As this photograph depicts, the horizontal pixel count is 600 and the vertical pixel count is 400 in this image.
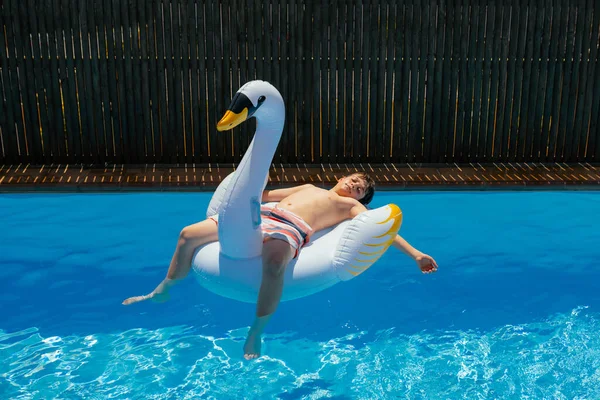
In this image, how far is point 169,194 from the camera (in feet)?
22.4

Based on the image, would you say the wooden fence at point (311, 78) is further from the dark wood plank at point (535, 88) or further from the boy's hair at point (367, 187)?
the boy's hair at point (367, 187)

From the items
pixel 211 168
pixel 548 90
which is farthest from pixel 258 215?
pixel 548 90

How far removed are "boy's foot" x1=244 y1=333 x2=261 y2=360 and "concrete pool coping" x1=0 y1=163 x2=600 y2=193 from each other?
3016 millimetres

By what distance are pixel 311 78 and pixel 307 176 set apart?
1131mm

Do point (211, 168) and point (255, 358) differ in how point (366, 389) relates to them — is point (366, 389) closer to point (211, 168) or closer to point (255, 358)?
point (255, 358)

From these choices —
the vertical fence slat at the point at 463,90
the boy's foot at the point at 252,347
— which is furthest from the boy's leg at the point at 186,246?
the vertical fence slat at the point at 463,90

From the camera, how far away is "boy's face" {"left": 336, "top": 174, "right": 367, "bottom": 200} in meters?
4.93

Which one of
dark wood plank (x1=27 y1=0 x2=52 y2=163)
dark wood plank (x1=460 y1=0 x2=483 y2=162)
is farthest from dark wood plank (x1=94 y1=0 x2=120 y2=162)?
dark wood plank (x1=460 y1=0 x2=483 y2=162)

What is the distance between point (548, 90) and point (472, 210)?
→ 6.82 ft

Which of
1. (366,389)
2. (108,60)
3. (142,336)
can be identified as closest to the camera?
(366,389)

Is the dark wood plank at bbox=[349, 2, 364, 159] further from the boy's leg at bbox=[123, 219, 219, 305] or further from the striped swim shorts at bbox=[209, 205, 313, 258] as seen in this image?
the boy's leg at bbox=[123, 219, 219, 305]

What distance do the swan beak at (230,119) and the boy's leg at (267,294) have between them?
76 centimetres

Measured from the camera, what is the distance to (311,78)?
767 centimetres

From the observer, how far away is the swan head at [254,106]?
12.5 feet
